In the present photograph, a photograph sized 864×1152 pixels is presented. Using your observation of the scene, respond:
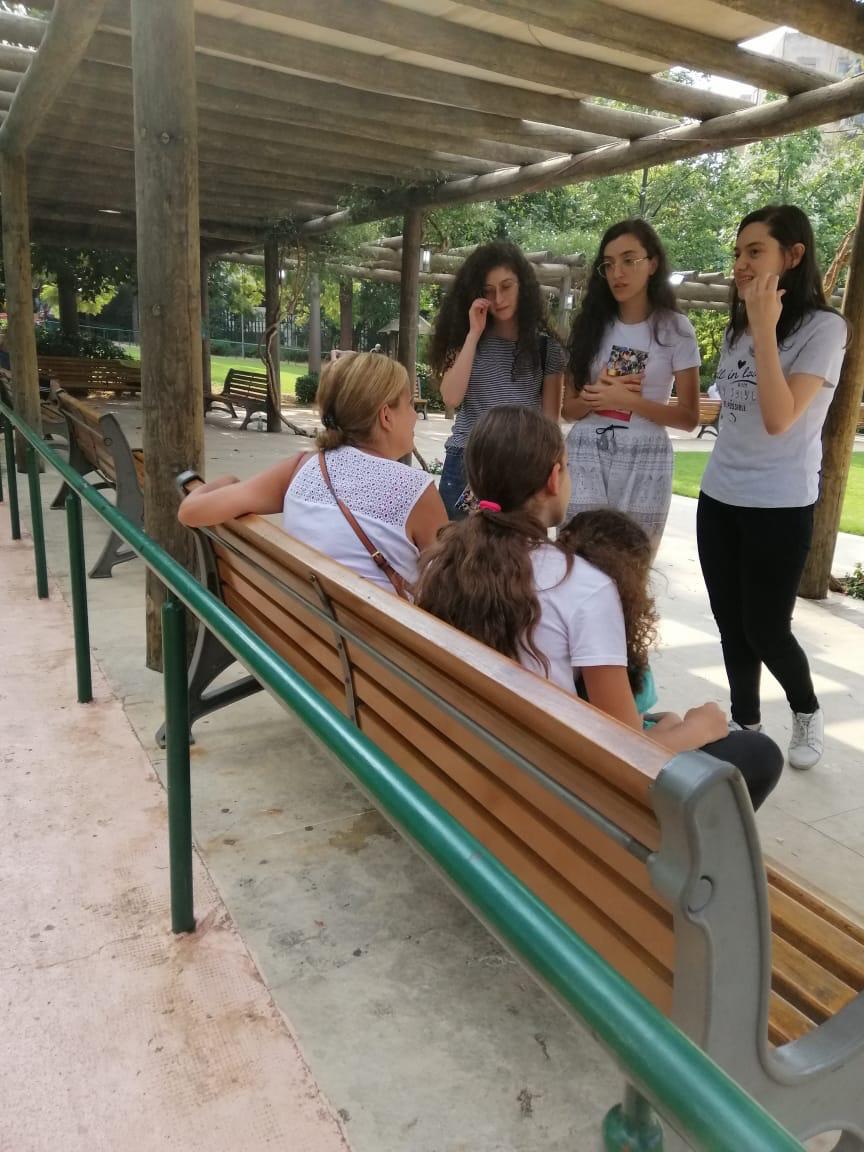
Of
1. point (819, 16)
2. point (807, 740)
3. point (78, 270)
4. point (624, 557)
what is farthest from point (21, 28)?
point (78, 270)

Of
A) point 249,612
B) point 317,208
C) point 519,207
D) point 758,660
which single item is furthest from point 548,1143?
point 519,207

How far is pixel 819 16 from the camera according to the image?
12.6 feet

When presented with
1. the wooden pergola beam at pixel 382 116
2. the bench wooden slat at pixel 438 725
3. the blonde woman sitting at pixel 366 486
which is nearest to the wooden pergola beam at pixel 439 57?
the wooden pergola beam at pixel 382 116

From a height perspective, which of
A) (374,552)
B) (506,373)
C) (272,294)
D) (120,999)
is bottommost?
(120,999)

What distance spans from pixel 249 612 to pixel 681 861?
1.86m

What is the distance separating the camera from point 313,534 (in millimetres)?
2188

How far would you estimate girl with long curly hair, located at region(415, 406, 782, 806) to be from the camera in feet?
4.87

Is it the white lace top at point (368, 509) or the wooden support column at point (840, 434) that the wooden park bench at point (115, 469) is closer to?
the white lace top at point (368, 509)

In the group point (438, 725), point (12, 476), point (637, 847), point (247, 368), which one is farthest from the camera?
point (247, 368)

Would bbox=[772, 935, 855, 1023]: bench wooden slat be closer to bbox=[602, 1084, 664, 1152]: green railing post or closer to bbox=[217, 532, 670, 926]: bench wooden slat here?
bbox=[217, 532, 670, 926]: bench wooden slat

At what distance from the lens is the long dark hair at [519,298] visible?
2.91m

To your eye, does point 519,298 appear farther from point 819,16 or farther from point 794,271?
point 819,16

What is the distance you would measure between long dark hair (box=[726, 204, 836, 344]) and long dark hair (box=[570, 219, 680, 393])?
267 millimetres

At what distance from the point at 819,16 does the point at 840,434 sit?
1861 millimetres
